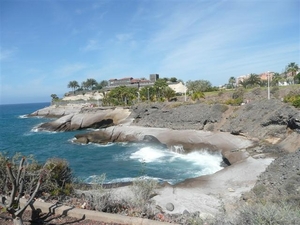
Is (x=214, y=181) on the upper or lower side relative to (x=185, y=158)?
upper

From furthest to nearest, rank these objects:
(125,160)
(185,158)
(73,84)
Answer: (73,84) < (185,158) < (125,160)

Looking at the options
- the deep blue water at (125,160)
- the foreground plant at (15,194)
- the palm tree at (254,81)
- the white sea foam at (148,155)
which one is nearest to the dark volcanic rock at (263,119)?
the deep blue water at (125,160)

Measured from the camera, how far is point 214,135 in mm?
32594

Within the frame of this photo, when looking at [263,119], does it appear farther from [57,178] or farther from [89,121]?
[89,121]

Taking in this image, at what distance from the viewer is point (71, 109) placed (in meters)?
85.6

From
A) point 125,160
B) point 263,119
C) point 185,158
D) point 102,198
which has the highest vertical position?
point 102,198

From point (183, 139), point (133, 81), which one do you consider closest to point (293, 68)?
point (133, 81)

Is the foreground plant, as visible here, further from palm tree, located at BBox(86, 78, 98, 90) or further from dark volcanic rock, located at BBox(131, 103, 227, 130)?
palm tree, located at BBox(86, 78, 98, 90)

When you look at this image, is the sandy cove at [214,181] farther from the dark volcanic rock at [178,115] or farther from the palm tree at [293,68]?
the palm tree at [293,68]

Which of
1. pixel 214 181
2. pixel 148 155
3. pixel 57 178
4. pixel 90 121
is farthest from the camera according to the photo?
pixel 90 121

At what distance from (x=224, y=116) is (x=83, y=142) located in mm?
22504

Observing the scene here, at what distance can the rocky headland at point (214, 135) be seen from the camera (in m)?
15.9

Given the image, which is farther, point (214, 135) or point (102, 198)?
point (214, 135)

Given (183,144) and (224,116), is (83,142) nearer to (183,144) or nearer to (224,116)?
(183,144)
